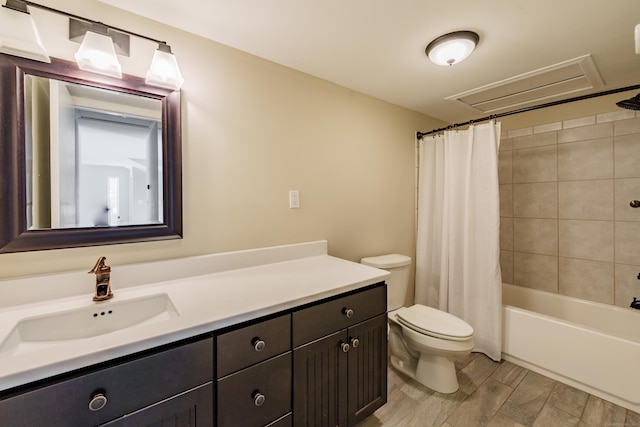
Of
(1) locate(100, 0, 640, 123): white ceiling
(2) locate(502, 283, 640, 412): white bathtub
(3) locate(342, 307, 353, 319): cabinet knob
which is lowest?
(2) locate(502, 283, 640, 412): white bathtub

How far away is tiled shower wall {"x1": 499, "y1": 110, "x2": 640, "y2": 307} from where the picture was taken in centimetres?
203

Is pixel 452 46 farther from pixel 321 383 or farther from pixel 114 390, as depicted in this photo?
pixel 114 390

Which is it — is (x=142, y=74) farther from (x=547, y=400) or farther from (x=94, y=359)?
(x=547, y=400)

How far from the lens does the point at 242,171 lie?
1567mm

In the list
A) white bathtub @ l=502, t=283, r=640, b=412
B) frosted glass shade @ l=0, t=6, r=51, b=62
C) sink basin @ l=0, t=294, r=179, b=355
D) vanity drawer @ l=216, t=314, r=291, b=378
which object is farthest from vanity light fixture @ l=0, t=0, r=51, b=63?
white bathtub @ l=502, t=283, r=640, b=412

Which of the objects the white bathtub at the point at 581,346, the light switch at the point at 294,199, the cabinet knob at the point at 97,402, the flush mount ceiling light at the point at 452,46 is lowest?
the white bathtub at the point at 581,346

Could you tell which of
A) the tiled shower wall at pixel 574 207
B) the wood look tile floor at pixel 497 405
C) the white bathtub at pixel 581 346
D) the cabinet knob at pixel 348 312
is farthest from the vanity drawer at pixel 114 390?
the tiled shower wall at pixel 574 207

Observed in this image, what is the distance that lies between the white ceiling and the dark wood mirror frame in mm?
353

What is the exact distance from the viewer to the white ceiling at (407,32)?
1.21 metres

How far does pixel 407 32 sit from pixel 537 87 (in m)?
1.41

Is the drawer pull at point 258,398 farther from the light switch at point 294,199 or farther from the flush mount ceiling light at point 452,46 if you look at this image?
the flush mount ceiling light at point 452,46

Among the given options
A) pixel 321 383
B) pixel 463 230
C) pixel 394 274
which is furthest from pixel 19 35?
pixel 463 230

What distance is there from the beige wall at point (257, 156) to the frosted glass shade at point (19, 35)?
123mm

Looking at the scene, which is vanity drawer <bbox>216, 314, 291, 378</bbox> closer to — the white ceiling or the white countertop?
the white countertop
